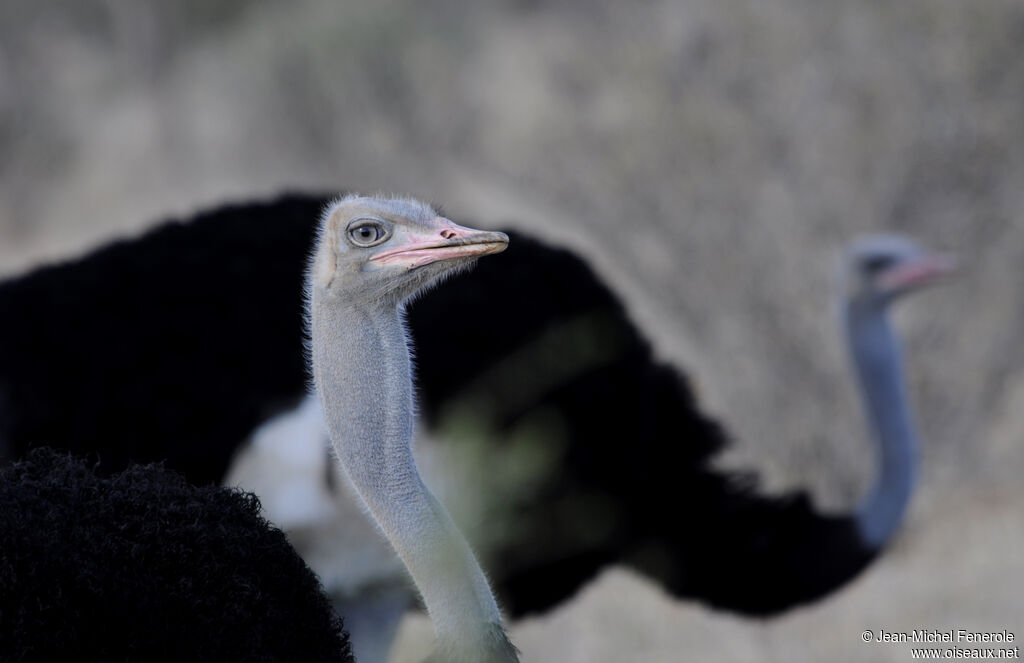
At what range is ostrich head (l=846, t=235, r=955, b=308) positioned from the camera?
180 inches

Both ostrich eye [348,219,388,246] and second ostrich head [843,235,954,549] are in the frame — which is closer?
ostrich eye [348,219,388,246]

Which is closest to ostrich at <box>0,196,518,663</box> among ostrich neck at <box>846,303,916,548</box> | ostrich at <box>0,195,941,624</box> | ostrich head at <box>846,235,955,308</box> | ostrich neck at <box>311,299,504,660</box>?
ostrich neck at <box>311,299,504,660</box>

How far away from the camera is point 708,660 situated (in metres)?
5.22

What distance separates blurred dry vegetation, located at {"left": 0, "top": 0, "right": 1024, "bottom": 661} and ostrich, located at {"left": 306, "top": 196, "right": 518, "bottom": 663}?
2931mm

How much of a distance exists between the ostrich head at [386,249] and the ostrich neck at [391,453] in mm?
34

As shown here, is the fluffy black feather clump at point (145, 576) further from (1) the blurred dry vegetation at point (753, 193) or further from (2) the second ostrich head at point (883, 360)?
(1) the blurred dry vegetation at point (753, 193)

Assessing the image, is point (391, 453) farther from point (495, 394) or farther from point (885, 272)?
point (885, 272)

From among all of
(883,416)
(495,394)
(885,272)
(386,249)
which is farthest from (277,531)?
(885,272)

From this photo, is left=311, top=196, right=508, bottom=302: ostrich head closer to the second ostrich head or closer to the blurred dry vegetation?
the second ostrich head

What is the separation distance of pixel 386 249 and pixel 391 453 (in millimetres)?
313

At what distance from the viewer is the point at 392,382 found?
7.00 ft

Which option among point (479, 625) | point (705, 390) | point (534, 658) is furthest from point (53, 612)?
point (705, 390)

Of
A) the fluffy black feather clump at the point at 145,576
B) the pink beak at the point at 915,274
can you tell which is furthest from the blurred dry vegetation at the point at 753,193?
the fluffy black feather clump at the point at 145,576

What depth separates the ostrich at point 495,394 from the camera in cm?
327
